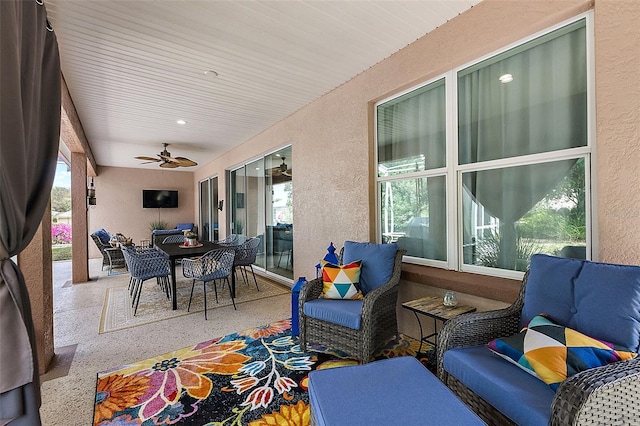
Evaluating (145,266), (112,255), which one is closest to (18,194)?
(145,266)

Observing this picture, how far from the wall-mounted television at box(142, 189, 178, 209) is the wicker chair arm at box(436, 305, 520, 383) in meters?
10.1

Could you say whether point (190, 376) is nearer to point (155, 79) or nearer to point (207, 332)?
point (207, 332)

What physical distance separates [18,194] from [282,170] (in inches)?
148

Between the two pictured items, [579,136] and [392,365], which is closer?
[392,365]


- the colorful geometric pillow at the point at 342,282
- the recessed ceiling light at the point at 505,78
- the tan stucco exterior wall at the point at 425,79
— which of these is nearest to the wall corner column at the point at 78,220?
the tan stucco exterior wall at the point at 425,79

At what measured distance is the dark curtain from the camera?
4.43ft

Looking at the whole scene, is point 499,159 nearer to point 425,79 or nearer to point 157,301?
point 425,79

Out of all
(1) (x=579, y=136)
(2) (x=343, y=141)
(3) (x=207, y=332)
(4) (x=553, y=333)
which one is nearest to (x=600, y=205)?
A: (1) (x=579, y=136)

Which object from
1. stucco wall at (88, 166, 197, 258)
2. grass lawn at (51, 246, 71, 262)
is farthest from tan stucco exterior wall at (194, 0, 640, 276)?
→ grass lawn at (51, 246, 71, 262)

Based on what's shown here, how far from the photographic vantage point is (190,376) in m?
2.22

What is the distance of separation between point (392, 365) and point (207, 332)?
2292 millimetres

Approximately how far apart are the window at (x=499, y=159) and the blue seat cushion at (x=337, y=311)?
954mm

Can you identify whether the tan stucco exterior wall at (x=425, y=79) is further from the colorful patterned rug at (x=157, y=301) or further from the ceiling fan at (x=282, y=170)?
the colorful patterned rug at (x=157, y=301)

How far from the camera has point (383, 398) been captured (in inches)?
48.4
